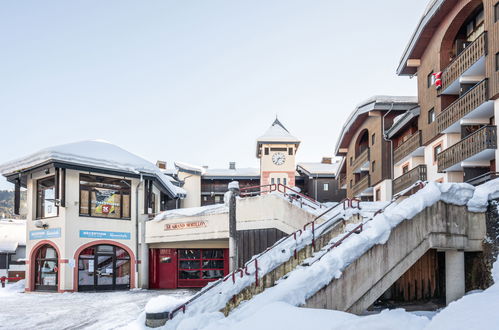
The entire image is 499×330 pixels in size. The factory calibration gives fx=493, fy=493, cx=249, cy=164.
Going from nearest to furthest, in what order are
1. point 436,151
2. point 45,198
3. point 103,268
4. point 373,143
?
point 436,151 → point 45,198 → point 103,268 → point 373,143

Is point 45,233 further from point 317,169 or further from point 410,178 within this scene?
point 317,169

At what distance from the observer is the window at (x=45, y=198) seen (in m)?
25.1

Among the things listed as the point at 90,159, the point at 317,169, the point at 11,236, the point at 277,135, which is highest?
the point at 277,135

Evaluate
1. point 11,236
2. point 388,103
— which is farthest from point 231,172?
point 388,103

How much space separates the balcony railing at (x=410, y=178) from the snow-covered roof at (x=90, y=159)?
43.5 ft

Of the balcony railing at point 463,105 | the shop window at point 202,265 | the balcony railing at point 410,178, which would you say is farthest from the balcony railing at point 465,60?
the shop window at point 202,265

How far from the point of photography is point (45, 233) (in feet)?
81.7

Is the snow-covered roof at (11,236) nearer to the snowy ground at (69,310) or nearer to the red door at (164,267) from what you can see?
the snowy ground at (69,310)

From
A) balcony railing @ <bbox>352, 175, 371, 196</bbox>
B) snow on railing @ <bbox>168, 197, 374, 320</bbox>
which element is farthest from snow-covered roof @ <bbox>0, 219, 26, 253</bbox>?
snow on railing @ <bbox>168, 197, 374, 320</bbox>

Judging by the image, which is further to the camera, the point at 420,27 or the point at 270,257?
the point at 420,27

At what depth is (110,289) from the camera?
25234mm

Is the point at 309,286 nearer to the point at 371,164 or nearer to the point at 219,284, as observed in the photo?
the point at 219,284

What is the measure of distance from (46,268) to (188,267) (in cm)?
732

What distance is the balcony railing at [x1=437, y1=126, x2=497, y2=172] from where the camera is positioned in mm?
16953
